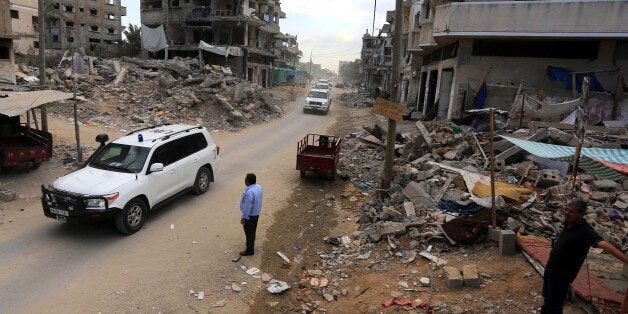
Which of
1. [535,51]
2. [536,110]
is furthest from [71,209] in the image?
[535,51]

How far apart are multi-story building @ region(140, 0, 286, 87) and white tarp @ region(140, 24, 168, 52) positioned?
199 cm

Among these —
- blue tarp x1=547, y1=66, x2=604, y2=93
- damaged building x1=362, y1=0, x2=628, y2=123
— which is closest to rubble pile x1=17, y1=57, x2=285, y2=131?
damaged building x1=362, y1=0, x2=628, y2=123

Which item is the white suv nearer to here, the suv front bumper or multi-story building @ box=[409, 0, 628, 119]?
the suv front bumper

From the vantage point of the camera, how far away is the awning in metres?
9.32

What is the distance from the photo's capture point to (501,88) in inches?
603

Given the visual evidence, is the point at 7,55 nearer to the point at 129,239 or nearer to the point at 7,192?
the point at 7,192

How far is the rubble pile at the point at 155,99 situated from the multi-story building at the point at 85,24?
23494 millimetres

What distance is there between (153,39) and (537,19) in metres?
37.2

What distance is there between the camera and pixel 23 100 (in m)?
10.1

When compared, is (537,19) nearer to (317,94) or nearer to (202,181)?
(202,181)

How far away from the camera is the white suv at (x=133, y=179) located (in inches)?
269

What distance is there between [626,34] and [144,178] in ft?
59.5

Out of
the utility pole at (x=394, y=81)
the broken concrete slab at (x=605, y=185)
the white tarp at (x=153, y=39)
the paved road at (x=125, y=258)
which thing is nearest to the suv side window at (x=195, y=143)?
the paved road at (x=125, y=258)

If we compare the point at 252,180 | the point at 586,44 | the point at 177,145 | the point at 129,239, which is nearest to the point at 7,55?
the point at 177,145
